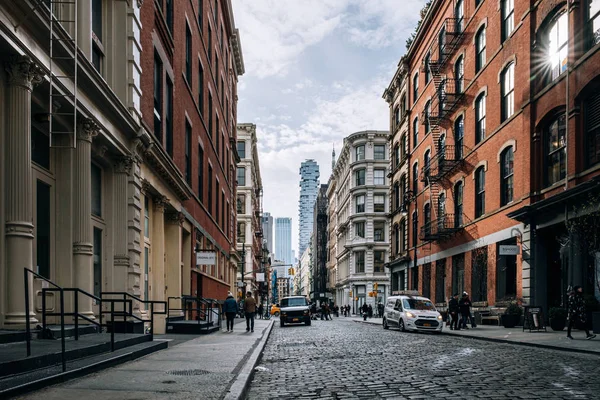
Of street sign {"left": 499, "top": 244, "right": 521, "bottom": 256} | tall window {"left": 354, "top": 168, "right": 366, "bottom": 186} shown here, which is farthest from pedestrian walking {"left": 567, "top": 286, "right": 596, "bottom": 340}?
tall window {"left": 354, "top": 168, "right": 366, "bottom": 186}

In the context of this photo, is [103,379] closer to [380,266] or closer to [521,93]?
[521,93]

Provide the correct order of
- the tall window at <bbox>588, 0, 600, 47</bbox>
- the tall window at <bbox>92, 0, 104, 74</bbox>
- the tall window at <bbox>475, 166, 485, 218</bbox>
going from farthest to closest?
the tall window at <bbox>475, 166, 485, 218</bbox>
the tall window at <bbox>588, 0, 600, 47</bbox>
the tall window at <bbox>92, 0, 104, 74</bbox>

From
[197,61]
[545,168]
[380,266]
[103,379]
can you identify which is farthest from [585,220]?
[380,266]

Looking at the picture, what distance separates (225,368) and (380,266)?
6793 centimetres

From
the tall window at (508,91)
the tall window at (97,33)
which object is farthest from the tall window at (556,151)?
the tall window at (97,33)

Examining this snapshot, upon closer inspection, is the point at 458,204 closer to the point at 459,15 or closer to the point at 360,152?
the point at 459,15

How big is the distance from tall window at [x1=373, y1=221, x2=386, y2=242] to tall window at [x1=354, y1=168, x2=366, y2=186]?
5.91 m

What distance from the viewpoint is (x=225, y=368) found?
1012 cm

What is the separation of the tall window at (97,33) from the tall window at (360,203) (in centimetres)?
6459

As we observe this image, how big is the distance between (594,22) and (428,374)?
1627 centimetres

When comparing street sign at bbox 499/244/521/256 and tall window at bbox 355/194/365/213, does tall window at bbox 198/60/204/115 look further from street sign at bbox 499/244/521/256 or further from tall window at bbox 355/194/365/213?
tall window at bbox 355/194/365/213

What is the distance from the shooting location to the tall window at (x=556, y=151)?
22.3m

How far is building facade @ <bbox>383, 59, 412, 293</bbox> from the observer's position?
48.3 m

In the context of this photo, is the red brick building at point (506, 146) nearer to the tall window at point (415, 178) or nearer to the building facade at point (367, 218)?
the tall window at point (415, 178)
